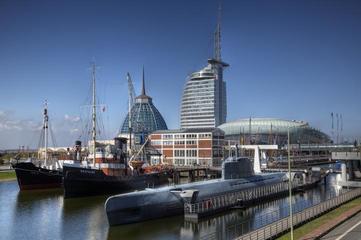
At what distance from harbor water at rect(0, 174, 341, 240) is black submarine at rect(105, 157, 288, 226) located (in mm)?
971

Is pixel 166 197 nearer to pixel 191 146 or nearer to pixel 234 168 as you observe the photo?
pixel 234 168

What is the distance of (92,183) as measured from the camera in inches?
2525

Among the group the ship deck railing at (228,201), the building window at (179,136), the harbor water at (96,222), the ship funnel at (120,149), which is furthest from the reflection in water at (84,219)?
the building window at (179,136)

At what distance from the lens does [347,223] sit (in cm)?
3331

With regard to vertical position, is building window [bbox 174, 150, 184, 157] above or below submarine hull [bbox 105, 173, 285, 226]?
above

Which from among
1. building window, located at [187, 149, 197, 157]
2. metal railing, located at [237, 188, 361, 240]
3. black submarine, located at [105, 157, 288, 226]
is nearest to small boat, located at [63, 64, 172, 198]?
black submarine, located at [105, 157, 288, 226]

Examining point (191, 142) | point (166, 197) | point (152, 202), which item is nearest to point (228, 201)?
point (166, 197)

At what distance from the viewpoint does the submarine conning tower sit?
56.2 meters

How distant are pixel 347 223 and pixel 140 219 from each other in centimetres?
2026

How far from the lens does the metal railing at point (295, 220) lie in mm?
27909

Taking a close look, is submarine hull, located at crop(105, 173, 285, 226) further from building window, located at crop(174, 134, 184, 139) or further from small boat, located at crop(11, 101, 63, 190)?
building window, located at crop(174, 134, 184, 139)

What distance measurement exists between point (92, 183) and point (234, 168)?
23429 millimetres

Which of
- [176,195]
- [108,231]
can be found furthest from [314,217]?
[108,231]

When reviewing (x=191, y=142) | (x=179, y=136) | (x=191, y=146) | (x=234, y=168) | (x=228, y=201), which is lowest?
(x=228, y=201)
